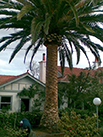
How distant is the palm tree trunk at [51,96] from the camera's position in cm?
1230

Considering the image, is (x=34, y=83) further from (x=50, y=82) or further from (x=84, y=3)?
(x=84, y=3)

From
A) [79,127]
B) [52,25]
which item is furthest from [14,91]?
[79,127]

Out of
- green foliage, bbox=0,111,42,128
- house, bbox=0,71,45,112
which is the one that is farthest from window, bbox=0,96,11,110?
green foliage, bbox=0,111,42,128

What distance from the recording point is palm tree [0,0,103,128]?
36.2 feet

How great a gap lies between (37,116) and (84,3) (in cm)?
890

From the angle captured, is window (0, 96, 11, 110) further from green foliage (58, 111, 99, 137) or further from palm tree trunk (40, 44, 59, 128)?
green foliage (58, 111, 99, 137)

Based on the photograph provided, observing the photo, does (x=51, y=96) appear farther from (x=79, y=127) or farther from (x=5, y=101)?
(x=5, y=101)

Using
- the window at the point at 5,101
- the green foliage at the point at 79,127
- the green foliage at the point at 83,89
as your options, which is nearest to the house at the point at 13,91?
the window at the point at 5,101

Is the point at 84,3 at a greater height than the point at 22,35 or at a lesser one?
greater

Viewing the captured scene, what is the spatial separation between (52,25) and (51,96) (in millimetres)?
4346

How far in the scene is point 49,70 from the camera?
41.8 ft

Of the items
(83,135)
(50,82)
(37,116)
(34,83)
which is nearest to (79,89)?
(34,83)

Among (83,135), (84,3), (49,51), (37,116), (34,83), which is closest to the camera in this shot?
(83,135)

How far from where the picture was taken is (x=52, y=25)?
1223 cm
